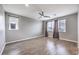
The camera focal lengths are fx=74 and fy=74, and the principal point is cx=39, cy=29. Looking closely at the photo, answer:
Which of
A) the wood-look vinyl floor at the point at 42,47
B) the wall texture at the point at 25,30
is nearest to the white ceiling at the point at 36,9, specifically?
the wall texture at the point at 25,30

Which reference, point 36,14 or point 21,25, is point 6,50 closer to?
point 21,25

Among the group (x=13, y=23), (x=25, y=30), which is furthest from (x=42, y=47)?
(x=13, y=23)

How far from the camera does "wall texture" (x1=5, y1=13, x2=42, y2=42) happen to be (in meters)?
1.75

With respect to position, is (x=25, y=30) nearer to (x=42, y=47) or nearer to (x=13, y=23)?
(x=13, y=23)

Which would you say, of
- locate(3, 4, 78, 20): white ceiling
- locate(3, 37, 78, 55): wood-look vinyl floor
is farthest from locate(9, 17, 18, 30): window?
locate(3, 37, 78, 55): wood-look vinyl floor

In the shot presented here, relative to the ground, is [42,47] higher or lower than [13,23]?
lower

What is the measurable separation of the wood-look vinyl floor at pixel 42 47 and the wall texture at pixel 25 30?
0.16 metres

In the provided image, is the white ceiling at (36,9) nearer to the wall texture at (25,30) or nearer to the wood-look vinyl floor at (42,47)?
the wall texture at (25,30)

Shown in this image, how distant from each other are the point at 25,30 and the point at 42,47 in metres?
0.76

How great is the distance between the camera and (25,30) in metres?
2.06

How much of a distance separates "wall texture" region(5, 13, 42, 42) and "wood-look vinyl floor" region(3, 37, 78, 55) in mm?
159

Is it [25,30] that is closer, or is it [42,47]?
[25,30]
